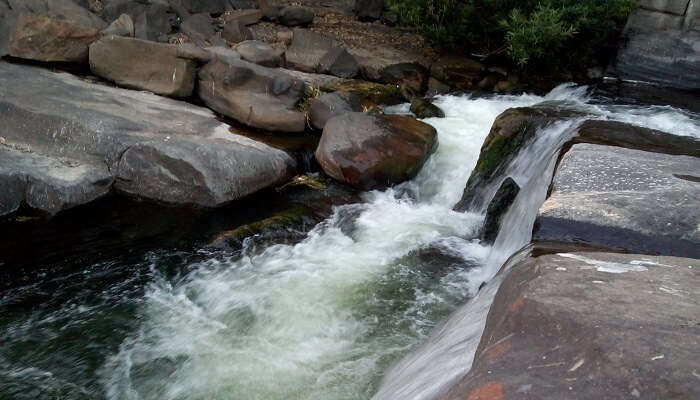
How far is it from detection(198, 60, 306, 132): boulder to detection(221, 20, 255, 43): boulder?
8.79ft

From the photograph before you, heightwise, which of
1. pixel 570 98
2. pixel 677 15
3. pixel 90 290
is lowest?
pixel 90 290

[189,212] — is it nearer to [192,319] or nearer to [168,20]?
[192,319]

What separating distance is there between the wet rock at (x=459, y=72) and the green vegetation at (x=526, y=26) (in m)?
0.28

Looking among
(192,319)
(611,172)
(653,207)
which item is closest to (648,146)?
(611,172)

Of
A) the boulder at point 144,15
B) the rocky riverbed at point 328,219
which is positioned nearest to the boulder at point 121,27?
the rocky riverbed at point 328,219

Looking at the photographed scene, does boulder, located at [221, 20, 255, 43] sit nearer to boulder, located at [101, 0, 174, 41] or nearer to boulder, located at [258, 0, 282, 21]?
boulder, located at [101, 0, 174, 41]

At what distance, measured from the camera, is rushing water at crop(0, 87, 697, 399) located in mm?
4004

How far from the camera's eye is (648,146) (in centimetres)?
553

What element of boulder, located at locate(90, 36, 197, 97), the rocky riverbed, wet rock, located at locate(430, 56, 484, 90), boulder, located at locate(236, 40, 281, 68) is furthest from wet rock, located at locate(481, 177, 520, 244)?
boulder, located at locate(236, 40, 281, 68)

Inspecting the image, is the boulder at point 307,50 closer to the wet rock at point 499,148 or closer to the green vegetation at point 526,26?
Answer: the green vegetation at point 526,26

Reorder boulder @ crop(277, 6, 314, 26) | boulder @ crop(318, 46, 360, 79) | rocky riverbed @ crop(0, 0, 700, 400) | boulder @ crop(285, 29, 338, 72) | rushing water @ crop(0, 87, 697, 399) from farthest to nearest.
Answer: boulder @ crop(277, 6, 314, 26), boulder @ crop(285, 29, 338, 72), boulder @ crop(318, 46, 360, 79), rushing water @ crop(0, 87, 697, 399), rocky riverbed @ crop(0, 0, 700, 400)

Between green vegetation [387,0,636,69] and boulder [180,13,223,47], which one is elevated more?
green vegetation [387,0,636,69]

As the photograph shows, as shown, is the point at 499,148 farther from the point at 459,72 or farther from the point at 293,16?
the point at 293,16

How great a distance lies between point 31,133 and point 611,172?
20.3 ft
